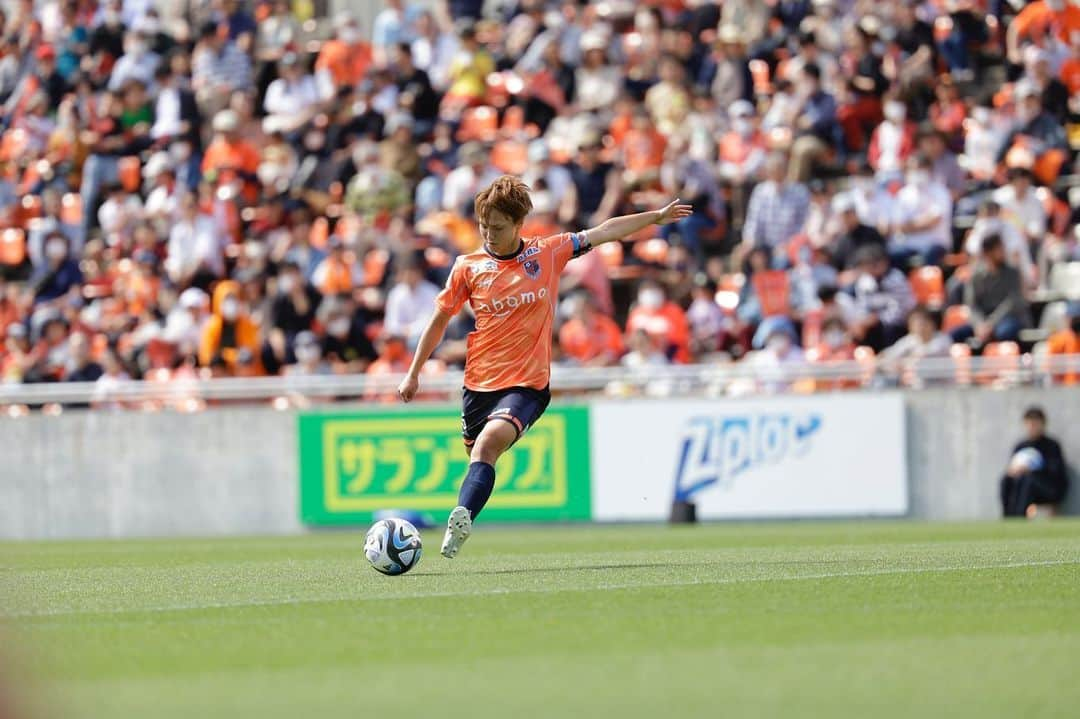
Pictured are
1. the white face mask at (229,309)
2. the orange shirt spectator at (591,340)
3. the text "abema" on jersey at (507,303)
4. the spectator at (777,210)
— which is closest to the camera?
the text "abema" on jersey at (507,303)

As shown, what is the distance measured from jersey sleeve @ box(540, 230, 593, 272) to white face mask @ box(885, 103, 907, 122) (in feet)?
36.2

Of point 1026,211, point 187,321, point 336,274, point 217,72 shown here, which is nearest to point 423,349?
point 1026,211

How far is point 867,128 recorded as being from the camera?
22.6 meters

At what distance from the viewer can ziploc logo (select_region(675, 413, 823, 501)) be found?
1966 centimetres

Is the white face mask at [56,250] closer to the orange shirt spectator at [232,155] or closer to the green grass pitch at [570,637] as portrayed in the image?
the orange shirt spectator at [232,155]

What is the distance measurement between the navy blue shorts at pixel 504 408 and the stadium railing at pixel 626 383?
848 centimetres

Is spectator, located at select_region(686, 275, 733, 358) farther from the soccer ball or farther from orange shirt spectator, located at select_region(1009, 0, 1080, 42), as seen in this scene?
the soccer ball

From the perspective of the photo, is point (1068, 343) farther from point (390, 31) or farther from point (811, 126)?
point (390, 31)

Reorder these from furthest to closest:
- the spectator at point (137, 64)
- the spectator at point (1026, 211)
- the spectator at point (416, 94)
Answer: the spectator at point (137, 64), the spectator at point (416, 94), the spectator at point (1026, 211)

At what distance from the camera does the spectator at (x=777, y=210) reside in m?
21.2

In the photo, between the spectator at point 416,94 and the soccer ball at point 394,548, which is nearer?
the soccer ball at point 394,548

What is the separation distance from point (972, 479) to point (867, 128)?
492 cm

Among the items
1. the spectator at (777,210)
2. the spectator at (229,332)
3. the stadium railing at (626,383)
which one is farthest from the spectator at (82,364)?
the spectator at (777,210)

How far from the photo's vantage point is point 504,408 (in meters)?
11.0
